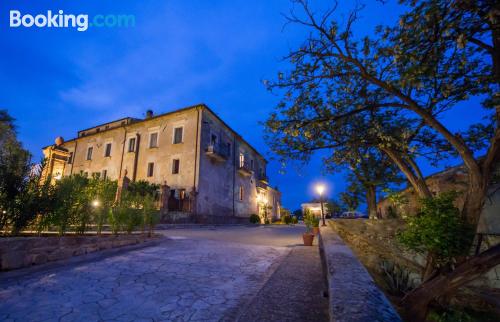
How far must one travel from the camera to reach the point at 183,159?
18984mm

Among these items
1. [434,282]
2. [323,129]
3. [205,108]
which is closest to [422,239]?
[434,282]

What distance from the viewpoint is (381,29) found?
4598mm

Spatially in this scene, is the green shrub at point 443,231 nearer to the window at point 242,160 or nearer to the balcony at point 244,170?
the balcony at point 244,170

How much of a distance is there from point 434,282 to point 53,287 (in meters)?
5.41

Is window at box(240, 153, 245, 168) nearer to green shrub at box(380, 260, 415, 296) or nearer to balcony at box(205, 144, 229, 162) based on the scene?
balcony at box(205, 144, 229, 162)

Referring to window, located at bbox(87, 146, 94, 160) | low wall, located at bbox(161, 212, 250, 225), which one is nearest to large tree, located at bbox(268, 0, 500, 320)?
low wall, located at bbox(161, 212, 250, 225)

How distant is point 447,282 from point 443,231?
71cm

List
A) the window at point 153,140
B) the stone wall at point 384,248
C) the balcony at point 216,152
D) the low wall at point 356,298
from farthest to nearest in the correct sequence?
the window at point 153,140, the balcony at point 216,152, the stone wall at point 384,248, the low wall at point 356,298

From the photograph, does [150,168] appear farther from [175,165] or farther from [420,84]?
[420,84]

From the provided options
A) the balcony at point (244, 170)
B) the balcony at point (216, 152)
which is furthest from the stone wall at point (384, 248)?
the balcony at point (244, 170)

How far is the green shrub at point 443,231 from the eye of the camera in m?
3.34

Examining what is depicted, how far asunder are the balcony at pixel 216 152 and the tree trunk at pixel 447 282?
16.5 m

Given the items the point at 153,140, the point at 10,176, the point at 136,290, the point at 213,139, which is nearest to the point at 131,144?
the point at 153,140

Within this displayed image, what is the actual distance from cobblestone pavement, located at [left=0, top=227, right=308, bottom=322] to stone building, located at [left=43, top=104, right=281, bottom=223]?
1235 centimetres
